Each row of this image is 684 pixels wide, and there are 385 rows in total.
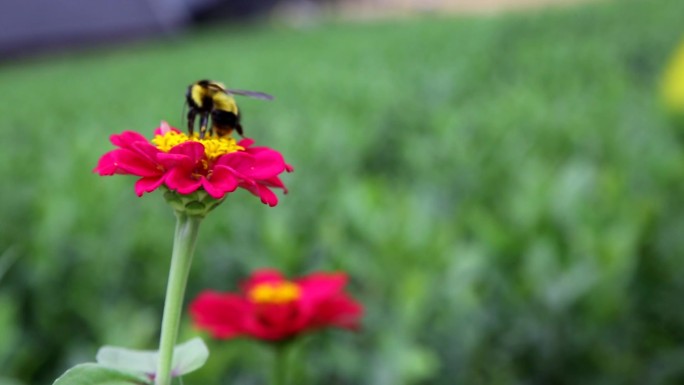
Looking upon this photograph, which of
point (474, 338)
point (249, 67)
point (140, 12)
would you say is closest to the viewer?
point (474, 338)

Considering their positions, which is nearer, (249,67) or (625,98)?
(625,98)

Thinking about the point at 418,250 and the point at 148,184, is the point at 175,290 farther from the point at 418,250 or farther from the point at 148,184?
the point at 418,250

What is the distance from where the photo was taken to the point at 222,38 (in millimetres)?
12258

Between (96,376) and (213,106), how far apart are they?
225 mm

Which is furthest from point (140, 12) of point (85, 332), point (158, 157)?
point (158, 157)

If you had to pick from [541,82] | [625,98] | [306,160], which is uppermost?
[541,82]

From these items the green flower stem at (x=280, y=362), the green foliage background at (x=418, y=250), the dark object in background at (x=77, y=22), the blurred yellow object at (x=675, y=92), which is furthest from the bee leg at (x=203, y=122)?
the dark object in background at (x=77, y=22)

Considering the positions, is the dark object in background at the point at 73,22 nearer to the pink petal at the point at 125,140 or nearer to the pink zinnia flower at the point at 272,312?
the pink zinnia flower at the point at 272,312

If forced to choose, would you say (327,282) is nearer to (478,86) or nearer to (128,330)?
(128,330)

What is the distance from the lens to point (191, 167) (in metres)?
0.48

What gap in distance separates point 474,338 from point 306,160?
3.11 feet

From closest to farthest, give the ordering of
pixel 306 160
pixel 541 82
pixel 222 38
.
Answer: pixel 306 160
pixel 541 82
pixel 222 38

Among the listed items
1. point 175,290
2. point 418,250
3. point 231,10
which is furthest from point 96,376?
point 231,10

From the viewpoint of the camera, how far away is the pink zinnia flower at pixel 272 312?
2.97 ft
